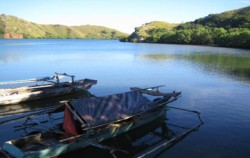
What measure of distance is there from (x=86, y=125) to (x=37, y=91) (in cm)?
1728

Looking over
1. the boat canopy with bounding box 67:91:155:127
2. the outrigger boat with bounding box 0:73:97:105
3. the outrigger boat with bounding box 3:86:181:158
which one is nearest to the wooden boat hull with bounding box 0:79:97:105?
the outrigger boat with bounding box 0:73:97:105

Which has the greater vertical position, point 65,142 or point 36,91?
point 36,91

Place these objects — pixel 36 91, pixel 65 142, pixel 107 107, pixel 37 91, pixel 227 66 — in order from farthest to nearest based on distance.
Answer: pixel 227 66, pixel 36 91, pixel 37 91, pixel 107 107, pixel 65 142

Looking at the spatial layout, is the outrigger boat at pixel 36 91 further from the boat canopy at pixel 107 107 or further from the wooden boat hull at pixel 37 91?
the boat canopy at pixel 107 107

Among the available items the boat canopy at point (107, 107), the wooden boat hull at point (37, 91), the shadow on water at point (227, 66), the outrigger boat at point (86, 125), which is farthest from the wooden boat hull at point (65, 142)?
the shadow on water at point (227, 66)

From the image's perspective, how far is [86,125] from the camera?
59.6 feet

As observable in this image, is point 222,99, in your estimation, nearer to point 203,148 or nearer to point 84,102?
point 203,148

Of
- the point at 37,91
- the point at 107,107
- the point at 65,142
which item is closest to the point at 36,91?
the point at 37,91

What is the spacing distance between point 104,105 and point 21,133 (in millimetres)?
7447

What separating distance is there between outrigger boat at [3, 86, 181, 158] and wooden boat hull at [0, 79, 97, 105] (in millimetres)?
12021

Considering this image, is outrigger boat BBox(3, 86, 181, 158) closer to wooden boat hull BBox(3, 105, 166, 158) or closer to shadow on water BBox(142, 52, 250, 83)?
wooden boat hull BBox(3, 105, 166, 158)

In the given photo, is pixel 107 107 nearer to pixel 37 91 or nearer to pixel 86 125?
pixel 86 125

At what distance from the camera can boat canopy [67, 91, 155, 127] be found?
1915 centimetres

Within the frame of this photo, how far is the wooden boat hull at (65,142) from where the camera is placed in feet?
51.7
